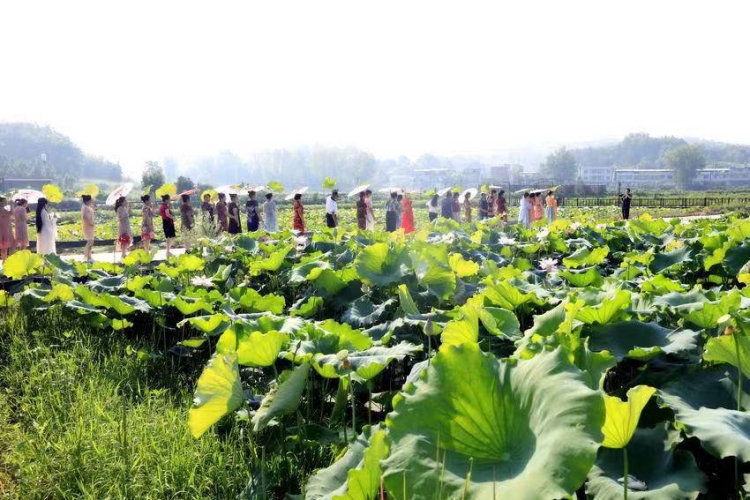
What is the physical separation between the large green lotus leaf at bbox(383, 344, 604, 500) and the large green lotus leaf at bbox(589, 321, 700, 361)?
71 centimetres

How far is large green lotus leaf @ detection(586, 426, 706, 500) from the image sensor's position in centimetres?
125

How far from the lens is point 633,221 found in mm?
5938

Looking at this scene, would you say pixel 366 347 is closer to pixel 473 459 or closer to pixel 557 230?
pixel 473 459

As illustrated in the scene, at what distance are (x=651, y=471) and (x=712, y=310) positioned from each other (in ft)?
2.48

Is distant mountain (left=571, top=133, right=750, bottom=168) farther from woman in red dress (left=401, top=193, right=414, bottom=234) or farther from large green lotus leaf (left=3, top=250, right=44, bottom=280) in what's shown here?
large green lotus leaf (left=3, top=250, right=44, bottom=280)

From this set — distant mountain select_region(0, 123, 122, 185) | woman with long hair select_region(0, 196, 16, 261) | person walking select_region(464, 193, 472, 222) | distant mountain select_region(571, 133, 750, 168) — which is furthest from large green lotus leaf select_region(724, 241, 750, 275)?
distant mountain select_region(571, 133, 750, 168)

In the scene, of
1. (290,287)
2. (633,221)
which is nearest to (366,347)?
(290,287)

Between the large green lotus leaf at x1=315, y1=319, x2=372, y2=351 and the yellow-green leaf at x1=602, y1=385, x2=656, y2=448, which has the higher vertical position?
the yellow-green leaf at x1=602, y1=385, x2=656, y2=448

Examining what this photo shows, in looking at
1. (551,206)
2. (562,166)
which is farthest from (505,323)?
(562,166)

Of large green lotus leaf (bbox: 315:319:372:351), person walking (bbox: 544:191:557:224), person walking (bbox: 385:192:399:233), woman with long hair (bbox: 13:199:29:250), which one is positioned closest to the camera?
large green lotus leaf (bbox: 315:319:372:351)

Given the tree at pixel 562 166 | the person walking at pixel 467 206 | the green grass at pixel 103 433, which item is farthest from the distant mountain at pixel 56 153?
the green grass at pixel 103 433

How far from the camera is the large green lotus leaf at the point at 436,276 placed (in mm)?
3221

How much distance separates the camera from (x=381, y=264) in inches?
139

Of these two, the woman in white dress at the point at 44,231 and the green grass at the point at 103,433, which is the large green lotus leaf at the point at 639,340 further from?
the woman in white dress at the point at 44,231
